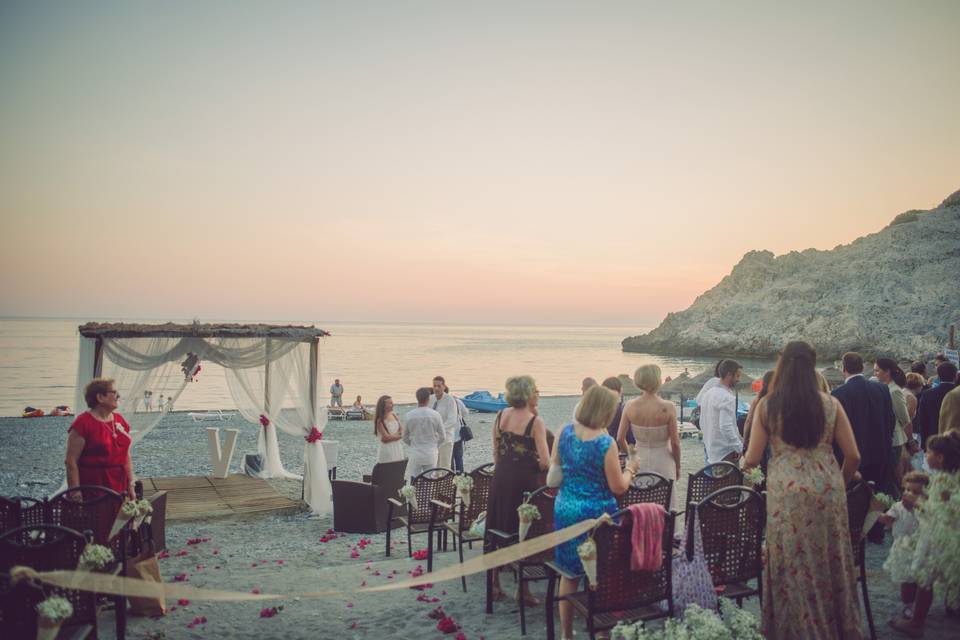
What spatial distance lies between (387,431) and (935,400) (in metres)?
6.99

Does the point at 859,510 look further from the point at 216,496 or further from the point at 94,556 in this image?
the point at 216,496

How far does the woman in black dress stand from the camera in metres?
5.16

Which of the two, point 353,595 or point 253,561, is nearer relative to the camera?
point 353,595

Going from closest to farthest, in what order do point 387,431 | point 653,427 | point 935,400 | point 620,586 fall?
point 620,586 < point 653,427 < point 935,400 < point 387,431

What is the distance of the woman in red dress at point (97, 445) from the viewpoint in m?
5.70

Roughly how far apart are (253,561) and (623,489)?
5.30 metres

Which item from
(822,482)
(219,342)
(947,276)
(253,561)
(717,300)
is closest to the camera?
→ (822,482)

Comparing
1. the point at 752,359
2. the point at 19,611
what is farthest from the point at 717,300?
the point at 19,611

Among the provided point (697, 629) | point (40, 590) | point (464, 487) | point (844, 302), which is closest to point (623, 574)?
point (697, 629)

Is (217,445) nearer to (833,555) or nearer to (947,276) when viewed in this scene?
(833,555)

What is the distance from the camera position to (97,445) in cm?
582

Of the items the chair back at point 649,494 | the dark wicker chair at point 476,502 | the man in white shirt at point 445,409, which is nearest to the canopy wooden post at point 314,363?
the man in white shirt at point 445,409

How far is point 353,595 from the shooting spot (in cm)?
565

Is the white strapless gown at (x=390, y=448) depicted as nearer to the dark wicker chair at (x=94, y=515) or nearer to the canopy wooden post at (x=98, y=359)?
the dark wicker chair at (x=94, y=515)
